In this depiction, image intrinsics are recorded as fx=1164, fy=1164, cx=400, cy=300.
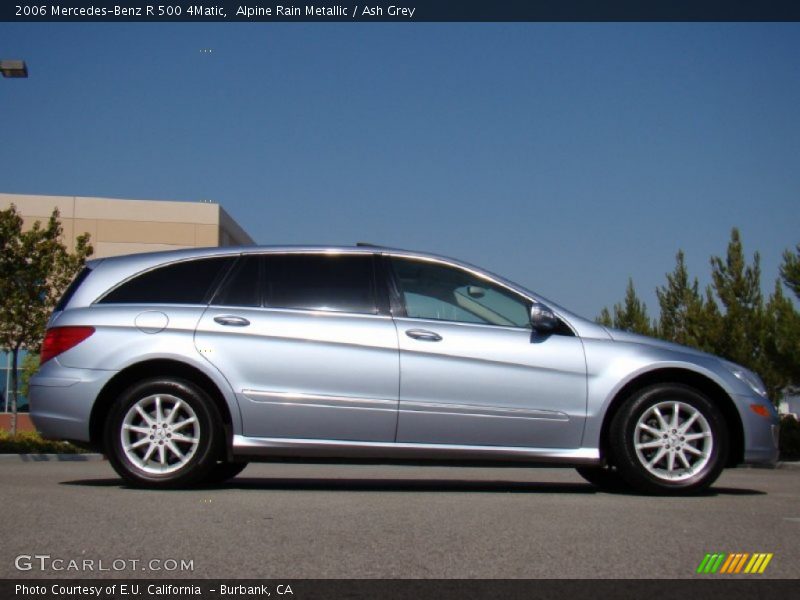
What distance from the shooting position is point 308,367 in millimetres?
7641

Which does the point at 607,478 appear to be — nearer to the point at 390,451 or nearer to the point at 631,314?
the point at 390,451

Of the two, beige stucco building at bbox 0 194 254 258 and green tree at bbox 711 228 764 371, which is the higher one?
beige stucco building at bbox 0 194 254 258

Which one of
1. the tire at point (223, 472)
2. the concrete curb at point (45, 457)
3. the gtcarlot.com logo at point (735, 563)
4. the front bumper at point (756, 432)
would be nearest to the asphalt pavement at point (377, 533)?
the gtcarlot.com logo at point (735, 563)

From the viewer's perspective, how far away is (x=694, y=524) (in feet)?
19.5

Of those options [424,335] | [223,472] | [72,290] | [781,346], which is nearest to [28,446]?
[223,472]

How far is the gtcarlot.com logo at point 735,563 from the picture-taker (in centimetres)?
458

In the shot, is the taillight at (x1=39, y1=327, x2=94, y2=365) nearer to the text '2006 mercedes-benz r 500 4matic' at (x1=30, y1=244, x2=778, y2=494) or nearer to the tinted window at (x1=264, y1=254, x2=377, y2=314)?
the text '2006 mercedes-benz r 500 4matic' at (x1=30, y1=244, x2=778, y2=494)

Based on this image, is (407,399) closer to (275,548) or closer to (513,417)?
(513,417)

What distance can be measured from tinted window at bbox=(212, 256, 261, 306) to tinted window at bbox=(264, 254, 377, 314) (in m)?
0.07

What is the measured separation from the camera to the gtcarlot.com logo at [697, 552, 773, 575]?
4.58 meters

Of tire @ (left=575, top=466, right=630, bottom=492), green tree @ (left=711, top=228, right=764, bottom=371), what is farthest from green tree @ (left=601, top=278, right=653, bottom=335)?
tire @ (left=575, top=466, right=630, bottom=492)
